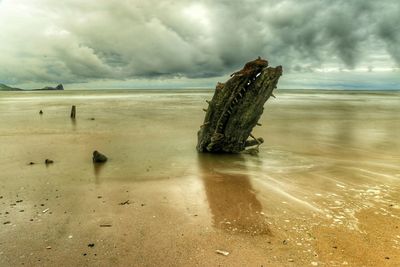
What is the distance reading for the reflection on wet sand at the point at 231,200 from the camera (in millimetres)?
6197

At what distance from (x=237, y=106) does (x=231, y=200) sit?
5728 mm

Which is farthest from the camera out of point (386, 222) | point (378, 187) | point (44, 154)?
point (44, 154)

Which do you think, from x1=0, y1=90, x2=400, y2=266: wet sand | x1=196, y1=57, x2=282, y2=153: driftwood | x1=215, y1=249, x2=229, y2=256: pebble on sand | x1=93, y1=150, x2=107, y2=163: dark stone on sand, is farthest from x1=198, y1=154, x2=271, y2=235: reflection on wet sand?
x1=93, y1=150, x2=107, y2=163: dark stone on sand

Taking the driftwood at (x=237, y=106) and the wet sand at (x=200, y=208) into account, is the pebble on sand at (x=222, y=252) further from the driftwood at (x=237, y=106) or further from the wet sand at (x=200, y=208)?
the driftwood at (x=237, y=106)

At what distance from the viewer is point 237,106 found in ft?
41.8

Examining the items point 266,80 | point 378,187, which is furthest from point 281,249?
point 266,80

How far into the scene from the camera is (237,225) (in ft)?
20.4

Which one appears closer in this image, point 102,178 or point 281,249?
point 281,249

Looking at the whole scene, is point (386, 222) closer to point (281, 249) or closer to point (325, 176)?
point (281, 249)

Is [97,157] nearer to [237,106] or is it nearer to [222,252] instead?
[237,106]

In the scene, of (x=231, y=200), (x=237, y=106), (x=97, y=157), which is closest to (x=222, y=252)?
(x=231, y=200)

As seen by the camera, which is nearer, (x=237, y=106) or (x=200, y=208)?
(x=200, y=208)

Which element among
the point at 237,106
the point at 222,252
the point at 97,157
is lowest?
the point at 97,157

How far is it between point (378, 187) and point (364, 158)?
4102 mm
